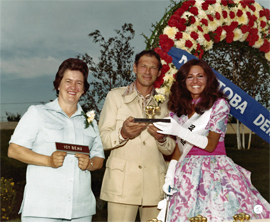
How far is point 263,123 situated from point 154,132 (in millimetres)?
2104

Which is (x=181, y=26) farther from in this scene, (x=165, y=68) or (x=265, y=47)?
(x=265, y=47)

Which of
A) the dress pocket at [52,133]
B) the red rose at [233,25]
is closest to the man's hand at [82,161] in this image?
the dress pocket at [52,133]

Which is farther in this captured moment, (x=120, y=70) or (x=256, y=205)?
(x=120, y=70)

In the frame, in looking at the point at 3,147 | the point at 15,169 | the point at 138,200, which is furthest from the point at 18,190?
the point at 138,200

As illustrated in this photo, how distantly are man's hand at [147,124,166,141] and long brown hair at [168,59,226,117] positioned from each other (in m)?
0.31

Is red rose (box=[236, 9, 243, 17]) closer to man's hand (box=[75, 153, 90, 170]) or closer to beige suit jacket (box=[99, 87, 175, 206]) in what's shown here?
beige suit jacket (box=[99, 87, 175, 206])

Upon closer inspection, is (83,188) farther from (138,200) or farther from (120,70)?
(120,70)

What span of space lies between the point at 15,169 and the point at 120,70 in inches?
157

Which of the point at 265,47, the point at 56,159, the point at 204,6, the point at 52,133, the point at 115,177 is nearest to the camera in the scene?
the point at 56,159

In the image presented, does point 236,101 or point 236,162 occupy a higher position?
point 236,101

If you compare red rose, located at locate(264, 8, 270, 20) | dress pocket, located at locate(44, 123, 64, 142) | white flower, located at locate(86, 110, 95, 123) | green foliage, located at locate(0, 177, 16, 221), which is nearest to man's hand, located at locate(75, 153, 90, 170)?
dress pocket, located at locate(44, 123, 64, 142)

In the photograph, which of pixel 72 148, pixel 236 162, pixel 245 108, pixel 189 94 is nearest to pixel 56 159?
pixel 72 148

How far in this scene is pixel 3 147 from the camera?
9641 millimetres

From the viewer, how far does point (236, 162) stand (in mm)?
11078
